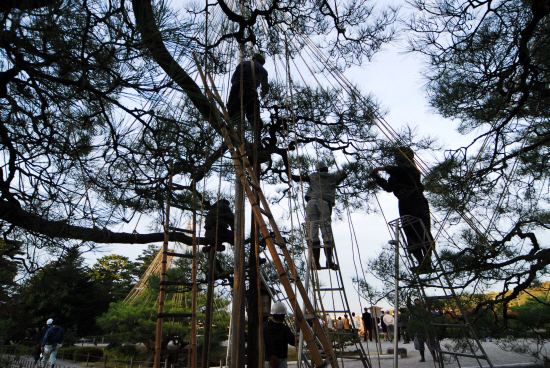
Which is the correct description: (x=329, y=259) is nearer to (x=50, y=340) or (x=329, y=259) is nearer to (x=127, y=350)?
(x=50, y=340)

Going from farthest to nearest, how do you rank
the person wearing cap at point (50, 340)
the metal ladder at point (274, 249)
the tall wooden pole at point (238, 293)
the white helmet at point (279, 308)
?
the person wearing cap at point (50, 340), the white helmet at point (279, 308), the tall wooden pole at point (238, 293), the metal ladder at point (274, 249)

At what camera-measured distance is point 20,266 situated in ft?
6.12

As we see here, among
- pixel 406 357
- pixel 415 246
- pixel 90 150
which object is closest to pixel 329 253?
pixel 415 246

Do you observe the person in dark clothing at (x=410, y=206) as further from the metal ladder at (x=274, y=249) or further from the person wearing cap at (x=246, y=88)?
the metal ladder at (x=274, y=249)

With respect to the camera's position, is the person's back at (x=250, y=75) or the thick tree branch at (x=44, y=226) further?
the person's back at (x=250, y=75)

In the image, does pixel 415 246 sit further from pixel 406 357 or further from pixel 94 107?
pixel 406 357

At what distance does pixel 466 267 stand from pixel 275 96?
2.62 meters

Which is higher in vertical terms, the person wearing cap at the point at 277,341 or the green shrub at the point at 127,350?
the green shrub at the point at 127,350

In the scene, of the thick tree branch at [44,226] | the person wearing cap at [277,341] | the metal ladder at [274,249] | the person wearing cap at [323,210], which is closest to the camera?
the metal ladder at [274,249]

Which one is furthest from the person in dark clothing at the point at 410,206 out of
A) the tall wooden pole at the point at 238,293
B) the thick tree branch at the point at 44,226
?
the thick tree branch at the point at 44,226

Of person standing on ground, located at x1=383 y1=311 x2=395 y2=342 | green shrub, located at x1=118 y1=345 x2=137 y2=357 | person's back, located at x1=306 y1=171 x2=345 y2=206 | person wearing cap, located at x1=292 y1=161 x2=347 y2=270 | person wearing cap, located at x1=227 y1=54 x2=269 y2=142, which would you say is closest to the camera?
person wearing cap, located at x1=227 y1=54 x2=269 y2=142

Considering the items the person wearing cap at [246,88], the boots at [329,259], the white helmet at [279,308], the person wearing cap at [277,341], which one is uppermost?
the person wearing cap at [246,88]

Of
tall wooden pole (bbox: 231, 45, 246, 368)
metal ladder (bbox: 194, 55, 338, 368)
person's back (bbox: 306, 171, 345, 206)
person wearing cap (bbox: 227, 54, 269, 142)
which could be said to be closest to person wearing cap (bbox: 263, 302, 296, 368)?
tall wooden pole (bbox: 231, 45, 246, 368)

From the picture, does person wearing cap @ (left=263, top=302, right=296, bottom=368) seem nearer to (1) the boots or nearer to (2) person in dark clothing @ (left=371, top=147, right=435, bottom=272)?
(1) the boots
